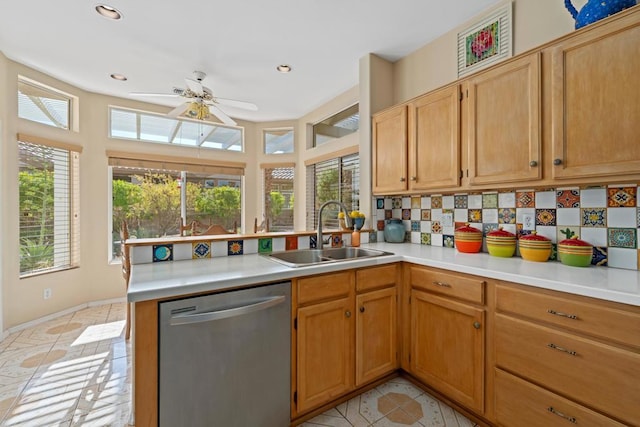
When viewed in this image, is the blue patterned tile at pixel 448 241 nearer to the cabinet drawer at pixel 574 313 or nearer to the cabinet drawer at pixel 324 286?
the cabinet drawer at pixel 574 313

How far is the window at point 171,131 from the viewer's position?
3957 mm

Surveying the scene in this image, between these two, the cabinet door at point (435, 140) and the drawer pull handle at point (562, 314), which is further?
the cabinet door at point (435, 140)

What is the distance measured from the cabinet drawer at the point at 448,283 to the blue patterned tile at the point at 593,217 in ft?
2.45

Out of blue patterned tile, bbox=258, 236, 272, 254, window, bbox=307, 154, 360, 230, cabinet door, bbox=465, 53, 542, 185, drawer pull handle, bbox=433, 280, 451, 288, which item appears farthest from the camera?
window, bbox=307, 154, 360, 230

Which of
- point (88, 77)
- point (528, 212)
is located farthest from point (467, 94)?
point (88, 77)

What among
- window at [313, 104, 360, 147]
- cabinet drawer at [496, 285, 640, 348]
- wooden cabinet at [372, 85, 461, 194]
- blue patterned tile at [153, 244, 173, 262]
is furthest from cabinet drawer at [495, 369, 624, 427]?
window at [313, 104, 360, 147]

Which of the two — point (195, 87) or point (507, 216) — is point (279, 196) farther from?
point (507, 216)

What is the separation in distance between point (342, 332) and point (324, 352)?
0.52ft

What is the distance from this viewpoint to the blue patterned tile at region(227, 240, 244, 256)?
1.93 meters

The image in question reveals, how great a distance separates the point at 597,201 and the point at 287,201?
13.4 ft

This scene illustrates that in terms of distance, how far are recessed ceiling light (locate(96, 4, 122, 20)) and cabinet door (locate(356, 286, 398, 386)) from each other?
276 cm

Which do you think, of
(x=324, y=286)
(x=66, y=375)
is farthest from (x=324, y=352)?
(x=66, y=375)

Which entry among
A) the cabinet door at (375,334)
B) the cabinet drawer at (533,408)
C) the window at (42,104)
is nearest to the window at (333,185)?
the cabinet door at (375,334)

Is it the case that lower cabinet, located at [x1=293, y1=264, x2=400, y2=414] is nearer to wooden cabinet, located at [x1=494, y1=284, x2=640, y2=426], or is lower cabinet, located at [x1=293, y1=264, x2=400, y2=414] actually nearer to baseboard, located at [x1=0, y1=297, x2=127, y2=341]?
wooden cabinet, located at [x1=494, y1=284, x2=640, y2=426]
